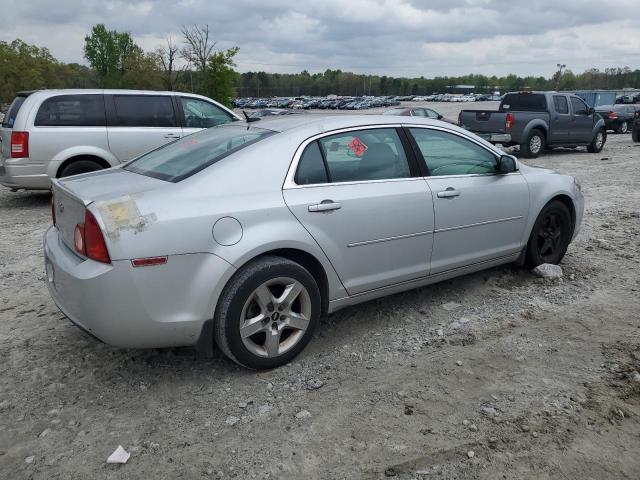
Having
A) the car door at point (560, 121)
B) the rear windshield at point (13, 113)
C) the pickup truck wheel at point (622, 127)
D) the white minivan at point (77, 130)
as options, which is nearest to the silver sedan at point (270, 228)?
the white minivan at point (77, 130)

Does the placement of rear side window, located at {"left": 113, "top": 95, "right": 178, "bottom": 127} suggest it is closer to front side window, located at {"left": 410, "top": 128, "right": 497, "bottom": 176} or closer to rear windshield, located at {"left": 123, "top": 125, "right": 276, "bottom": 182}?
rear windshield, located at {"left": 123, "top": 125, "right": 276, "bottom": 182}

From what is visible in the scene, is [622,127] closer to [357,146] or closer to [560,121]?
[560,121]

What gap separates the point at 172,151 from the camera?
13.7 ft

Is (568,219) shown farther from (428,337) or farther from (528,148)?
(528,148)

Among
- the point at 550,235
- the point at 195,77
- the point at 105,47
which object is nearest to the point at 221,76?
the point at 195,77

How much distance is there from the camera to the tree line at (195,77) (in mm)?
38312

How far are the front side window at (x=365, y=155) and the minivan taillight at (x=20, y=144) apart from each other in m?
6.00

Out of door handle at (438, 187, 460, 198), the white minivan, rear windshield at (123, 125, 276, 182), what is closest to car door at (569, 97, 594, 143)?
the white minivan

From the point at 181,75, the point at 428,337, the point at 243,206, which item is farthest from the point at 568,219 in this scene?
the point at 181,75

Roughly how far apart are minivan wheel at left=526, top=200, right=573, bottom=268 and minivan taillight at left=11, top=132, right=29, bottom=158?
6896 millimetres

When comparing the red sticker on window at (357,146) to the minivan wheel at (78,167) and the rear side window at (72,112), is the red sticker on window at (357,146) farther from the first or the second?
the rear side window at (72,112)

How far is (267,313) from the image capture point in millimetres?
3459

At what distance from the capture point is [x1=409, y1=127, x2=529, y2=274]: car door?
4301 mm

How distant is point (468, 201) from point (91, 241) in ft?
9.12
